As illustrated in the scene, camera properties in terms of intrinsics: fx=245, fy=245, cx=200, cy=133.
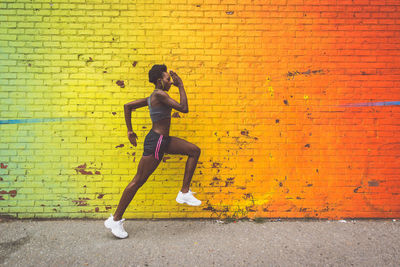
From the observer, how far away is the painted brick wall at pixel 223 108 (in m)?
3.54

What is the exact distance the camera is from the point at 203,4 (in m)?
3.54

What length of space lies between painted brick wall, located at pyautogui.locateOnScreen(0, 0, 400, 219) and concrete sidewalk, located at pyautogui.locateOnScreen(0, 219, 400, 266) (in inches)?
8.4

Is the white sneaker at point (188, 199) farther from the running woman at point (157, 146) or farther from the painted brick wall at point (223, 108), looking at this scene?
the painted brick wall at point (223, 108)

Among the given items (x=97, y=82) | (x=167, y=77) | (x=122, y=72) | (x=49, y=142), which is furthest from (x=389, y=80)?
(x=49, y=142)

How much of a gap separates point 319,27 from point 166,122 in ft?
8.60

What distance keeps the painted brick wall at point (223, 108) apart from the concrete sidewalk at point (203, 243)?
213 millimetres

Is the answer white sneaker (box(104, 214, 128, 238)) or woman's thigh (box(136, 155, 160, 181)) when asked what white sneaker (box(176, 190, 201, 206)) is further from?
white sneaker (box(104, 214, 128, 238))

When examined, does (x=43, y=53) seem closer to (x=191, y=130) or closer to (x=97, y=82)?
(x=97, y=82)

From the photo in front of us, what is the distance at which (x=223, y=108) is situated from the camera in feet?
11.7

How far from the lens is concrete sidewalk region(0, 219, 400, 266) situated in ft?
8.63

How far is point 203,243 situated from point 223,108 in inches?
71.9

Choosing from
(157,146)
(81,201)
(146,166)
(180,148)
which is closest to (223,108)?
(180,148)

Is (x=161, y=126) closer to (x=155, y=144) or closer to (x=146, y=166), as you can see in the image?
(x=155, y=144)

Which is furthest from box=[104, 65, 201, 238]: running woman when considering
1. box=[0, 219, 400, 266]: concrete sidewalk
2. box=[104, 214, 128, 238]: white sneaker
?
box=[0, 219, 400, 266]: concrete sidewalk
